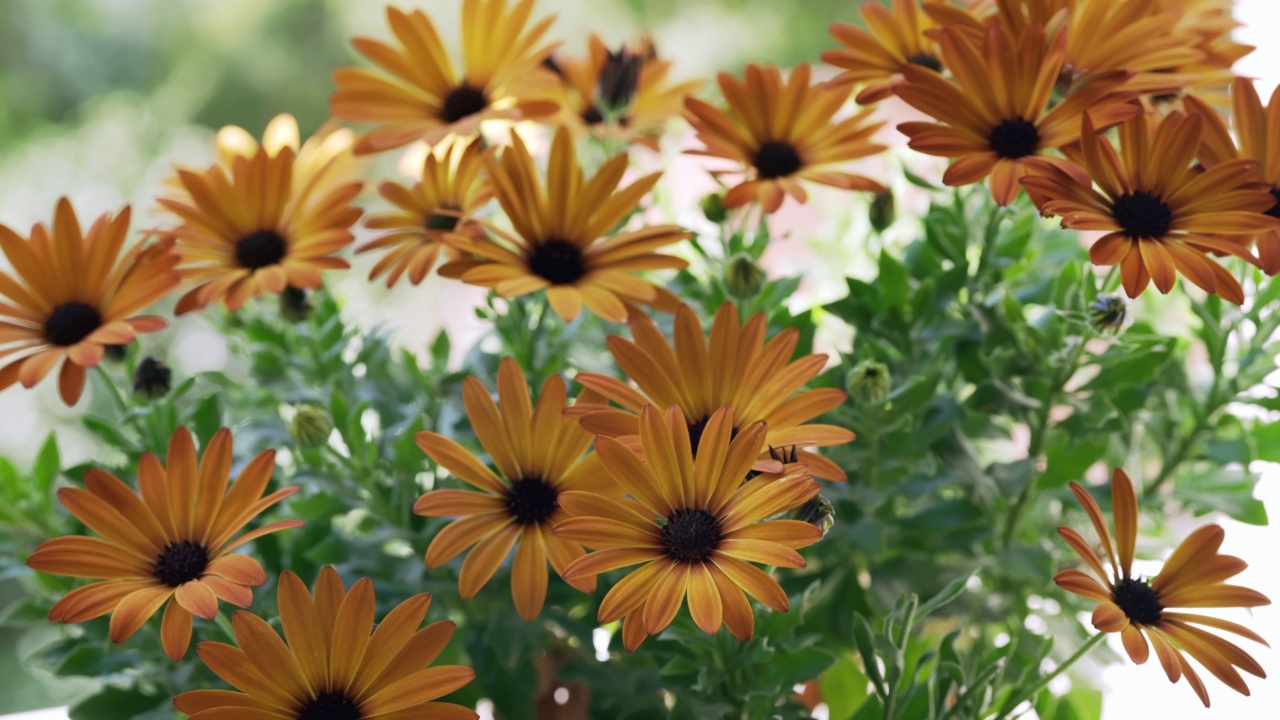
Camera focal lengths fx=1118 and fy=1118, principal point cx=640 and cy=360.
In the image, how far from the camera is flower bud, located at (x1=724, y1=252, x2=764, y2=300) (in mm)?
449

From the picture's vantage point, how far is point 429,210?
466mm

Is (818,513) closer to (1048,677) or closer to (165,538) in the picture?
(1048,677)

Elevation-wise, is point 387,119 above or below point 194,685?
above

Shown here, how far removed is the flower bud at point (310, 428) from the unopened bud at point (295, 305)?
0.05 meters

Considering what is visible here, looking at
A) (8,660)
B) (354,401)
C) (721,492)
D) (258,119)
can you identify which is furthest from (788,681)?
(258,119)

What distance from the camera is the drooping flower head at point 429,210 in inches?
16.7

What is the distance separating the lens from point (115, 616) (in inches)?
12.9

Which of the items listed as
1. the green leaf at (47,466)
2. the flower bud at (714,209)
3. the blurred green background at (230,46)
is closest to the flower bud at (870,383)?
the flower bud at (714,209)

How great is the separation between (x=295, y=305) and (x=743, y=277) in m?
0.18

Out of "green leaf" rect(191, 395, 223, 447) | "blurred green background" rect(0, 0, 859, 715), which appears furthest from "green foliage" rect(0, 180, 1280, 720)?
"blurred green background" rect(0, 0, 859, 715)

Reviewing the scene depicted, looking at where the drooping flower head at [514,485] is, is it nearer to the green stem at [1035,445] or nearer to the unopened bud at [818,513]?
the unopened bud at [818,513]

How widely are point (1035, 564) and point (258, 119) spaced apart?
2.65 metres

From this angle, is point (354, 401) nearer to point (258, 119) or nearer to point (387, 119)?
point (387, 119)

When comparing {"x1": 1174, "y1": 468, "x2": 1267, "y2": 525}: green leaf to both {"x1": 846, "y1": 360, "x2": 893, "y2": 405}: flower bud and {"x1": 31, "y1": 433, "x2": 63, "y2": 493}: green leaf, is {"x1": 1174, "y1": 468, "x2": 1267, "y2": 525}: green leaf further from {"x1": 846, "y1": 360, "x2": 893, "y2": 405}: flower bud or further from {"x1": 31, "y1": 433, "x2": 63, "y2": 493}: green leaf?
{"x1": 31, "y1": 433, "x2": 63, "y2": 493}: green leaf
